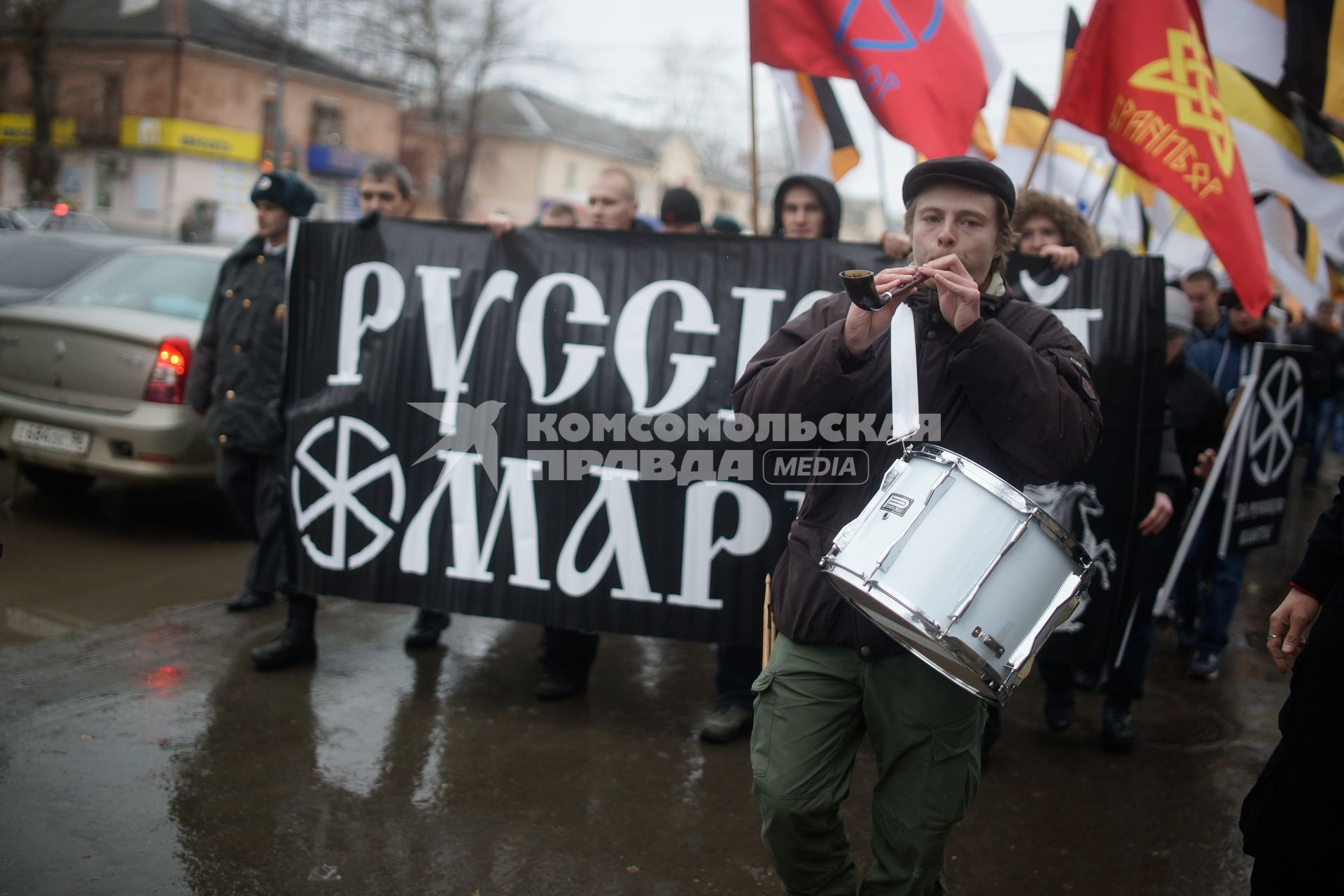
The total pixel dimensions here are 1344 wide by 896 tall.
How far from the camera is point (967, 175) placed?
2.36m

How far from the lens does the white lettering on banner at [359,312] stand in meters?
4.36

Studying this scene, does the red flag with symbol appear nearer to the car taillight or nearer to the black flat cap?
the black flat cap

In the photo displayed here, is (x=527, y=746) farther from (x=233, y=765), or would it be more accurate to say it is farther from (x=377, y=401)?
(x=377, y=401)

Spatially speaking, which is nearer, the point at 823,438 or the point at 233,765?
the point at 823,438

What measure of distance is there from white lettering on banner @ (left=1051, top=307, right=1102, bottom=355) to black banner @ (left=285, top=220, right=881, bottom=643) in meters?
0.79

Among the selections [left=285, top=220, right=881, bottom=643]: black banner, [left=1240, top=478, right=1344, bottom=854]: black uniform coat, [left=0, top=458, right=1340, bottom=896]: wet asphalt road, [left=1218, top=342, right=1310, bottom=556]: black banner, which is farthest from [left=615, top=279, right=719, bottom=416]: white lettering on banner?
[left=1218, top=342, right=1310, bottom=556]: black banner

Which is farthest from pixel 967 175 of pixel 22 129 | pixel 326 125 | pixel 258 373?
pixel 326 125

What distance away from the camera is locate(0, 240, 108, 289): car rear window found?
8.27m

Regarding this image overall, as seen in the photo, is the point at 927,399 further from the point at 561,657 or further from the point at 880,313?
the point at 561,657

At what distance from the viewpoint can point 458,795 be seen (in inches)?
137

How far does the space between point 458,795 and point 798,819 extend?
154 centimetres

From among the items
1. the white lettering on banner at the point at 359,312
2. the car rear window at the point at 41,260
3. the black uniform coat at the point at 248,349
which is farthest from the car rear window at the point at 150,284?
the white lettering on banner at the point at 359,312

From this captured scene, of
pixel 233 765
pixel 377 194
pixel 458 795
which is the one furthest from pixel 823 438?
pixel 377 194

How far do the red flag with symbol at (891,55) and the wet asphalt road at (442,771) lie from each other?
2.50 metres
